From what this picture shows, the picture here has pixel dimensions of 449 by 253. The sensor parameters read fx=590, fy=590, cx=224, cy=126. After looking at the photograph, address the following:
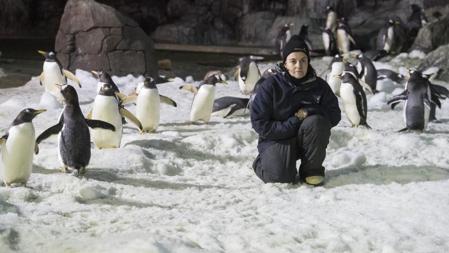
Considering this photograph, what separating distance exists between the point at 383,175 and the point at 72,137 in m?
2.21

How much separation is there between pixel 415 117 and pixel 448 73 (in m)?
4.78

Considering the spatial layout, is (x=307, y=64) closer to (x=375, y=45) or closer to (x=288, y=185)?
(x=288, y=185)

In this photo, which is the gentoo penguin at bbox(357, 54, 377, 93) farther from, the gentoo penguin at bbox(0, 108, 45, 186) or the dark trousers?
the gentoo penguin at bbox(0, 108, 45, 186)

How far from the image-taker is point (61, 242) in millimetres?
2682

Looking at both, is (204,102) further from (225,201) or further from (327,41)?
(327,41)

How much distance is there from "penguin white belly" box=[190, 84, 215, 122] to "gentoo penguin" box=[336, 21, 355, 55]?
30.3 feet

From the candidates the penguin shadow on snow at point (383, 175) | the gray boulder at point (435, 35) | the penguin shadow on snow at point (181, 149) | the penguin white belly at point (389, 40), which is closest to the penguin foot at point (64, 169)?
the penguin shadow on snow at point (181, 149)

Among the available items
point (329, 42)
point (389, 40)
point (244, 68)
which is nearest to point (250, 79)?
point (244, 68)

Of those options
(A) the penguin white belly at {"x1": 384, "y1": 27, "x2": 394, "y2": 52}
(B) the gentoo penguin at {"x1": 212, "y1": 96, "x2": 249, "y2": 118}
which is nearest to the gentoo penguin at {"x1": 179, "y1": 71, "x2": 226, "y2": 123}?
(B) the gentoo penguin at {"x1": 212, "y1": 96, "x2": 249, "y2": 118}

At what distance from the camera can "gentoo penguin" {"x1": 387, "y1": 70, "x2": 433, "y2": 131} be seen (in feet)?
19.3

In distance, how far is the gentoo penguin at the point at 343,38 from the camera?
1504 centimetres

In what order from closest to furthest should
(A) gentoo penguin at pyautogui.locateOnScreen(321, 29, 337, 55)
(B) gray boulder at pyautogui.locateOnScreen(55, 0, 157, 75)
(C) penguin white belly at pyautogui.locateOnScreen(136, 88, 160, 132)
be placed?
(C) penguin white belly at pyautogui.locateOnScreen(136, 88, 160, 132) < (B) gray boulder at pyautogui.locateOnScreen(55, 0, 157, 75) < (A) gentoo penguin at pyautogui.locateOnScreen(321, 29, 337, 55)

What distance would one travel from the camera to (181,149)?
498 cm

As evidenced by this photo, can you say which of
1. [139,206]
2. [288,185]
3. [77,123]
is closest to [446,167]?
[288,185]
